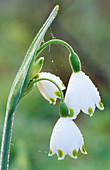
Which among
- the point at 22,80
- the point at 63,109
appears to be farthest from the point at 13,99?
the point at 63,109

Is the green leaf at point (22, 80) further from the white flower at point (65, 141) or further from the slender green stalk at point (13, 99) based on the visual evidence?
the white flower at point (65, 141)

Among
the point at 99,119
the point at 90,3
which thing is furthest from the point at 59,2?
the point at 99,119

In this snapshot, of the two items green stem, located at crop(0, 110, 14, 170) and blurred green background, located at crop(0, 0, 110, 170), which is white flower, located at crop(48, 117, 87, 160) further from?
blurred green background, located at crop(0, 0, 110, 170)

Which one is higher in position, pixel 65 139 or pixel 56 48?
pixel 56 48

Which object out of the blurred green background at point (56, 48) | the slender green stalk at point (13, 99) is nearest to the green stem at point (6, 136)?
the slender green stalk at point (13, 99)

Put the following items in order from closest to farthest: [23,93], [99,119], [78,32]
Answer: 1. [23,93]
2. [99,119]
3. [78,32]

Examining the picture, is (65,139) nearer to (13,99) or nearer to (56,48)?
(13,99)

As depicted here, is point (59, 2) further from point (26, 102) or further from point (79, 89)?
point (79, 89)
